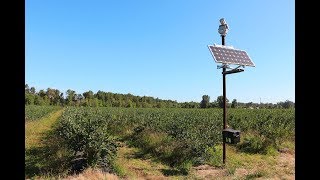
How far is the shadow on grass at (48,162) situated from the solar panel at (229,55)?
17.9 feet

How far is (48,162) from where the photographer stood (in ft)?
35.4

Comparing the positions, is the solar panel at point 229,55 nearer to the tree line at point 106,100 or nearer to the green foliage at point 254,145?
the green foliage at point 254,145

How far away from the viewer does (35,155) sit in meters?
12.6

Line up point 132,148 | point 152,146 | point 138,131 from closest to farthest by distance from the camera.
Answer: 1. point 152,146
2. point 132,148
3. point 138,131

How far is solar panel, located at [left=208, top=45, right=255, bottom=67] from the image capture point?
33.8 feet

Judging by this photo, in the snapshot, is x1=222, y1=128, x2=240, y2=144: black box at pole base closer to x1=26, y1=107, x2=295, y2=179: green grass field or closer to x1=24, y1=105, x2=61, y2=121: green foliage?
x1=26, y1=107, x2=295, y2=179: green grass field

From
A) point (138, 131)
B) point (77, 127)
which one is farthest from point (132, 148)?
point (77, 127)

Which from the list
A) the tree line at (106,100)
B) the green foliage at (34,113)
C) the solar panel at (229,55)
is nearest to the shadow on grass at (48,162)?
the solar panel at (229,55)

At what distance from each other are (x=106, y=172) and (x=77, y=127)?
196cm

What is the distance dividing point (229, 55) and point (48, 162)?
21.9 feet

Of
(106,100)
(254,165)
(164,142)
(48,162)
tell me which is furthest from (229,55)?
(106,100)

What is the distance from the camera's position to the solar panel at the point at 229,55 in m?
10.3

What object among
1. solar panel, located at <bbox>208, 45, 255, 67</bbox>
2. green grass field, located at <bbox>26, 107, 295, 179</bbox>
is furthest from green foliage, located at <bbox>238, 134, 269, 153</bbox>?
solar panel, located at <bbox>208, 45, 255, 67</bbox>
